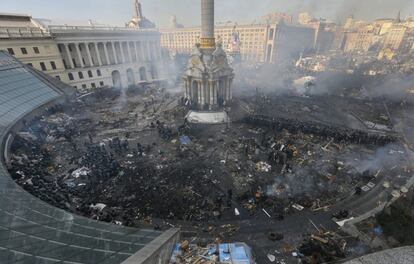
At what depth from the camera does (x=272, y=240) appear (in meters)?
15.1

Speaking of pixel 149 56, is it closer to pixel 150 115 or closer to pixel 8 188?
pixel 150 115

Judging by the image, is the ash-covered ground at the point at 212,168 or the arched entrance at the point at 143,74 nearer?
the ash-covered ground at the point at 212,168

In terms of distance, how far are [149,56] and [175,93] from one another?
25808 millimetres

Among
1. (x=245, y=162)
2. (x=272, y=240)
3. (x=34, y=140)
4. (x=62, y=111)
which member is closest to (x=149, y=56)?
(x=62, y=111)

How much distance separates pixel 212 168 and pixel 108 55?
173ft

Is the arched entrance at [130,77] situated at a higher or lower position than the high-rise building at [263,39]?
lower

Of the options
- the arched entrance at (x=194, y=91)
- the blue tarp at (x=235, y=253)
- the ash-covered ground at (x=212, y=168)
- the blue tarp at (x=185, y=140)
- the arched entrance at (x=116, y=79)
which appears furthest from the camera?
the arched entrance at (x=116, y=79)

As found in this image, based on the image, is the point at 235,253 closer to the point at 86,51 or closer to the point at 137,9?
the point at 86,51

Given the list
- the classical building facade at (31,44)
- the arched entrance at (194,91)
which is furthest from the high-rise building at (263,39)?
the classical building facade at (31,44)

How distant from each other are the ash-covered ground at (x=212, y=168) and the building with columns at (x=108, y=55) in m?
19.3

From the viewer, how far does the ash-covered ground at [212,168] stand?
1704 centimetres

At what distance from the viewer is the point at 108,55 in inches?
2314

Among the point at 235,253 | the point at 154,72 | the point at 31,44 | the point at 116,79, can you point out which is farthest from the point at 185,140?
the point at 154,72

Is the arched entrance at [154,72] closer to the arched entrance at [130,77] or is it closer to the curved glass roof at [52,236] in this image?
the arched entrance at [130,77]
